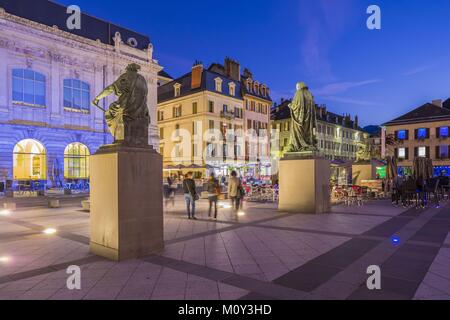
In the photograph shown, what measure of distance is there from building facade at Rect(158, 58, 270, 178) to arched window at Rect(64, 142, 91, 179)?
13.9 meters

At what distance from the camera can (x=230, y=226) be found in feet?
32.7

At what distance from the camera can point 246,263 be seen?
596 cm

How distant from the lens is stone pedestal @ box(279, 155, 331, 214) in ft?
40.4

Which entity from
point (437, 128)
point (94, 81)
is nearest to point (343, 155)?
point (437, 128)

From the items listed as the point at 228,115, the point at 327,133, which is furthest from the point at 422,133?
the point at 228,115

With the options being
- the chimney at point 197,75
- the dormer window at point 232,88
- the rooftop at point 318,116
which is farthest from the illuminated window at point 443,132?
the chimney at point 197,75

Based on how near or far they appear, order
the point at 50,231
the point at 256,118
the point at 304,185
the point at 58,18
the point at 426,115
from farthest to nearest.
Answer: the point at 256,118
the point at 426,115
the point at 58,18
the point at 304,185
the point at 50,231

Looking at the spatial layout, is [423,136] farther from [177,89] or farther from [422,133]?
[177,89]

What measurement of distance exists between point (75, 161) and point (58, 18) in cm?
1363

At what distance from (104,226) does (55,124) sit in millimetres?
25441

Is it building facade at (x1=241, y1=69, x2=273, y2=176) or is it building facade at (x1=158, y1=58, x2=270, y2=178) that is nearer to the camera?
building facade at (x1=158, y1=58, x2=270, y2=178)

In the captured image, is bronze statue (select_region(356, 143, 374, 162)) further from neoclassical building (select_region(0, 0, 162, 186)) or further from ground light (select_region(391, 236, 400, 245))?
neoclassical building (select_region(0, 0, 162, 186))

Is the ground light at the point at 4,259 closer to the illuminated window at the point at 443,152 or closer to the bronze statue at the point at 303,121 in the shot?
the bronze statue at the point at 303,121

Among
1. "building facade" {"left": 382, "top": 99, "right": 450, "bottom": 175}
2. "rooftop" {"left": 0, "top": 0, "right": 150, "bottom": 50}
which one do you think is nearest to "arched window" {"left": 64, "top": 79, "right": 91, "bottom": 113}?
"rooftop" {"left": 0, "top": 0, "right": 150, "bottom": 50}
